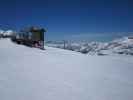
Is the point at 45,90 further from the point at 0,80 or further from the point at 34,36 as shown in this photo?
the point at 34,36

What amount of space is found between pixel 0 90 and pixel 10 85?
308mm

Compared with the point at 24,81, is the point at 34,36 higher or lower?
higher

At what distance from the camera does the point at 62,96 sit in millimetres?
2684

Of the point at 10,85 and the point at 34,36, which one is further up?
the point at 34,36

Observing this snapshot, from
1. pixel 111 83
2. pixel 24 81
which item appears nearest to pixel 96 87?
pixel 111 83

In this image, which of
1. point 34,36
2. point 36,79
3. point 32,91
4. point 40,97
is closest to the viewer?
point 40,97

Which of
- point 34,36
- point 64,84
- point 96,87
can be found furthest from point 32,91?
point 34,36

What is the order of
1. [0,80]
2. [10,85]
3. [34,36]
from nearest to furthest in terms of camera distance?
[10,85], [0,80], [34,36]

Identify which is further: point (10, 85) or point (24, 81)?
point (24, 81)

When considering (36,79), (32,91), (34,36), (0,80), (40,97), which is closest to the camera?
(40,97)

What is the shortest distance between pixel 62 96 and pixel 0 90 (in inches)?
54.2

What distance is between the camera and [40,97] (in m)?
2.56

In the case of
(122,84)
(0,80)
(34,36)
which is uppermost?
(34,36)

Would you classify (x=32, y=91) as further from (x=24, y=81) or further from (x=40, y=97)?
(x=24, y=81)
